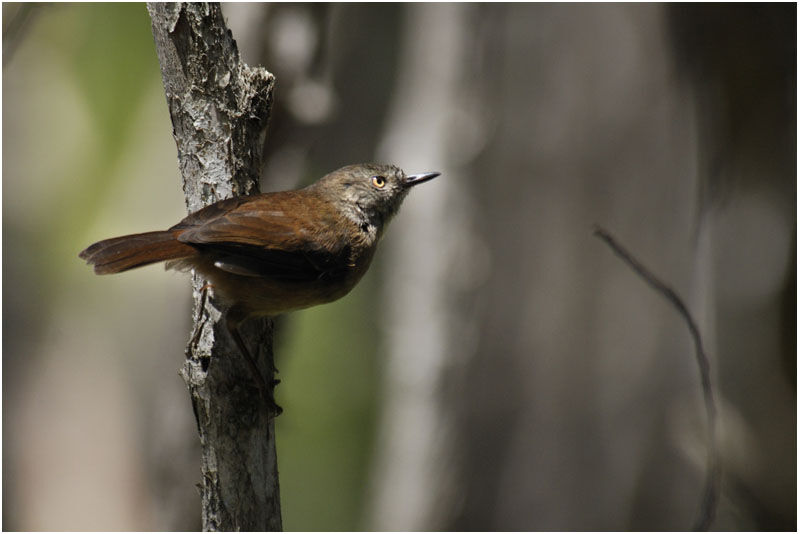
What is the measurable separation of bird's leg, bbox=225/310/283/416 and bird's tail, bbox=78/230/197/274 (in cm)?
→ 24

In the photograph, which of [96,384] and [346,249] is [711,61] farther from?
[96,384]

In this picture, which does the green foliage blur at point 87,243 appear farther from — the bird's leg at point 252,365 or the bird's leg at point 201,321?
the bird's leg at point 252,365

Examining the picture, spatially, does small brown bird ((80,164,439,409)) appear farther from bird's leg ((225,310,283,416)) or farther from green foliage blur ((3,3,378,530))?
green foliage blur ((3,3,378,530))

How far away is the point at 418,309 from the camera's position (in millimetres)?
5137

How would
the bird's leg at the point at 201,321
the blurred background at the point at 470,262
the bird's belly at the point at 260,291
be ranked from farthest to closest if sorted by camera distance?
the blurred background at the point at 470,262 < the bird's belly at the point at 260,291 < the bird's leg at the point at 201,321

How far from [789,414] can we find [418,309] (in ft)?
7.41

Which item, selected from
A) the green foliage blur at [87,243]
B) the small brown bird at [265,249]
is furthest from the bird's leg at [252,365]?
the green foliage blur at [87,243]

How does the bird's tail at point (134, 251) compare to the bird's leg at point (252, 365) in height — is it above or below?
above

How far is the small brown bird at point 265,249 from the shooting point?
2.24m

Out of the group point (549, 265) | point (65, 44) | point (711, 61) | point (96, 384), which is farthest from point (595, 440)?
point (65, 44)

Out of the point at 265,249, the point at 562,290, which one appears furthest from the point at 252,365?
the point at 562,290

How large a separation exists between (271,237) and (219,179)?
0.88 feet

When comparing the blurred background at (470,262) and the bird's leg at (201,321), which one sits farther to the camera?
the blurred background at (470,262)

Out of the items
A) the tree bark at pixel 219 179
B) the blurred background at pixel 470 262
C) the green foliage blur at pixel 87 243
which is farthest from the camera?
the green foliage blur at pixel 87 243
